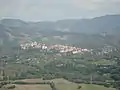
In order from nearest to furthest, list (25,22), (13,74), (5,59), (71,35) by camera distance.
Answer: (13,74) < (5,59) < (71,35) < (25,22)

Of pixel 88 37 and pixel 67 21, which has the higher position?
pixel 67 21

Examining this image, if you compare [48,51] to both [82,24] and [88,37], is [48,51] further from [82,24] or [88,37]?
[82,24]

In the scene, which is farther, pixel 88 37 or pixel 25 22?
pixel 25 22

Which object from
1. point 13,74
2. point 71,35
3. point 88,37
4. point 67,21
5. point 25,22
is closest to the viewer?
point 13,74

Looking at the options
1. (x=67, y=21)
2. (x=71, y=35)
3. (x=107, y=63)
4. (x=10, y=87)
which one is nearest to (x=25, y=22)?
(x=67, y=21)

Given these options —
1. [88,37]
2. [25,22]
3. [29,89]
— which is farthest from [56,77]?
[25,22]

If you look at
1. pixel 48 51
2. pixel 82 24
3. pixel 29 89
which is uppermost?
pixel 82 24

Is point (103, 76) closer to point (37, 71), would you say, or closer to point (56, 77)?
point (56, 77)
